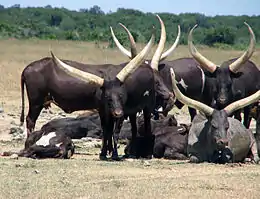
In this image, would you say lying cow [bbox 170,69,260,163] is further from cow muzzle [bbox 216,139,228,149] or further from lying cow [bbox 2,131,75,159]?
lying cow [bbox 2,131,75,159]

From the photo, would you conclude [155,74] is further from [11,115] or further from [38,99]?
[11,115]

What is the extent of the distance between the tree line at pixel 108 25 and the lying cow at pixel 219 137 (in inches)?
988

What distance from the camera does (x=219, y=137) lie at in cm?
1105

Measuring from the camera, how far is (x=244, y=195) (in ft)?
28.6

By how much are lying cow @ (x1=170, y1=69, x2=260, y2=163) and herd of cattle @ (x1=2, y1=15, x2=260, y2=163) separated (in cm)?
1

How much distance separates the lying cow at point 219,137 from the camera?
11.2 metres

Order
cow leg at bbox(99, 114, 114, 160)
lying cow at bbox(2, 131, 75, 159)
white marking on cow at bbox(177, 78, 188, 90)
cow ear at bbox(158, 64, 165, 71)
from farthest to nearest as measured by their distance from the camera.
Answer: white marking on cow at bbox(177, 78, 188, 90), cow ear at bbox(158, 64, 165, 71), cow leg at bbox(99, 114, 114, 160), lying cow at bbox(2, 131, 75, 159)

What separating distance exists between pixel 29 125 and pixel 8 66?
48.0 feet

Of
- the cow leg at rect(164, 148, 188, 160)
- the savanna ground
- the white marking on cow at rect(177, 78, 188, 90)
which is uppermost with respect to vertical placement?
the white marking on cow at rect(177, 78, 188, 90)

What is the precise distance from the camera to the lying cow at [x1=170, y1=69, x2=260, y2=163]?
36.6 feet

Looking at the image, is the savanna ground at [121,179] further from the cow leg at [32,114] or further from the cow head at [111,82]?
the cow head at [111,82]

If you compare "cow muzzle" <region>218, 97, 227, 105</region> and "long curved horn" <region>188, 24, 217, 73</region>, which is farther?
"long curved horn" <region>188, 24, 217, 73</region>

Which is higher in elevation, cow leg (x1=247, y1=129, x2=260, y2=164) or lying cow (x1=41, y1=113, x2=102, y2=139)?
cow leg (x1=247, y1=129, x2=260, y2=164)

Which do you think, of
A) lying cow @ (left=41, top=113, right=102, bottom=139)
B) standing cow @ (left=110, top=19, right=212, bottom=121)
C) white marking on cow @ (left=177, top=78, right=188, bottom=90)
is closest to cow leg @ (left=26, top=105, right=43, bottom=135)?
lying cow @ (left=41, top=113, right=102, bottom=139)
